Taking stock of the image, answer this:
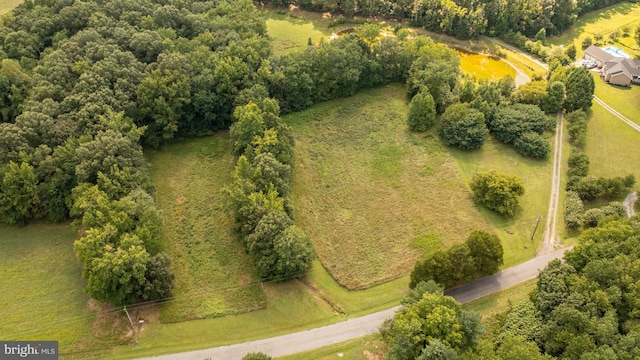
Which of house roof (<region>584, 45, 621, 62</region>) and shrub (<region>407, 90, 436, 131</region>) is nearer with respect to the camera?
shrub (<region>407, 90, 436, 131</region>)

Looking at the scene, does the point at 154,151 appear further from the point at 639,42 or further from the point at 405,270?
the point at 639,42


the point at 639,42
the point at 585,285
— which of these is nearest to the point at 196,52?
the point at 585,285

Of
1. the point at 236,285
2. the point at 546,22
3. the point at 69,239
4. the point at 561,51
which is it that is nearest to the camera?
the point at 236,285

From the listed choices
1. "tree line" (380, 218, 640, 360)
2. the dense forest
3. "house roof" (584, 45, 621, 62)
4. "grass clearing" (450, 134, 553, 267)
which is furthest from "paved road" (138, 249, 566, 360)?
"house roof" (584, 45, 621, 62)

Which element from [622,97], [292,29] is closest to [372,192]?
[292,29]

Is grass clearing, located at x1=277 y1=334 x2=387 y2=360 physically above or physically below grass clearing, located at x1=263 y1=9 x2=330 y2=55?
below

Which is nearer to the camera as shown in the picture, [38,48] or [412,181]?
[412,181]

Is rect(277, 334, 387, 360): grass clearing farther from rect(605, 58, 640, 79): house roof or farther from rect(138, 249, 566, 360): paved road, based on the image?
rect(605, 58, 640, 79): house roof
